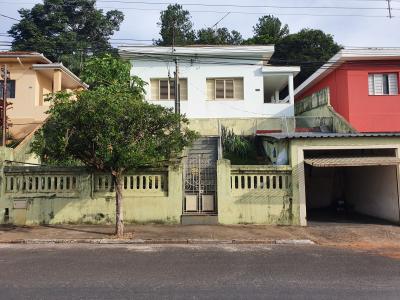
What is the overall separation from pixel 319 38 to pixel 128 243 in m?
37.1

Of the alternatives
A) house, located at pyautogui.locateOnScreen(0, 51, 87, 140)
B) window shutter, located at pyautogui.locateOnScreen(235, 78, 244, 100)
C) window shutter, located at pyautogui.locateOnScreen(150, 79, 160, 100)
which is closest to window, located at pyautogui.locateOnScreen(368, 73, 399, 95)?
window shutter, located at pyautogui.locateOnScreen(235, 78, 244, 100)

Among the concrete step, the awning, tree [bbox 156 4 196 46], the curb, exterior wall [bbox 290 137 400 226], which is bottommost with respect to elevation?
the curb

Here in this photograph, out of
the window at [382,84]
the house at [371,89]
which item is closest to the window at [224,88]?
the house at [371,89]

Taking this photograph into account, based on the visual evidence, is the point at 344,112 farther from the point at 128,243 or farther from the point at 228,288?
the point at 228,288

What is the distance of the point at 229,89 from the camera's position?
23828 mm

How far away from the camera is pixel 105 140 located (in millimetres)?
10953

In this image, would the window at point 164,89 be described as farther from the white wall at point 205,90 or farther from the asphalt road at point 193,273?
the asphalt road at point 193,273

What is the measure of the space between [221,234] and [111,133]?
4.27m

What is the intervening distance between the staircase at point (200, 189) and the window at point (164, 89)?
7213mm

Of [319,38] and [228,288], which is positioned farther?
[319,38]

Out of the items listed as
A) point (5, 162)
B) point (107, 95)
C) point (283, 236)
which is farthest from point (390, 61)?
point (5, 162)

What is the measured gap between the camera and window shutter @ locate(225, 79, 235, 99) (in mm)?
23797

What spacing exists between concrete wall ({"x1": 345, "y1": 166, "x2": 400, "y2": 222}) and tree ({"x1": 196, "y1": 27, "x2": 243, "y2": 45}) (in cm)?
2950

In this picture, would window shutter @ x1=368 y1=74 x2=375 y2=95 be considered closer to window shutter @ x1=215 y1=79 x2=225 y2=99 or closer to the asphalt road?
window shutter @ x1=215 y1=79 x2=225 y2=99
